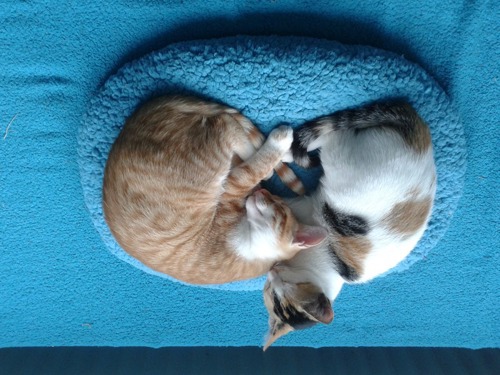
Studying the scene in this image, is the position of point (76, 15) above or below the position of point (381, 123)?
above

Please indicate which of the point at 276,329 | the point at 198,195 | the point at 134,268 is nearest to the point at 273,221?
the point at 198,195

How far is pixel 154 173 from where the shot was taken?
51.3 inches

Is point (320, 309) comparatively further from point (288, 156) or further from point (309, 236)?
point (288, 156)

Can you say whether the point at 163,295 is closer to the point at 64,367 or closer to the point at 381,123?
the point at 64,367

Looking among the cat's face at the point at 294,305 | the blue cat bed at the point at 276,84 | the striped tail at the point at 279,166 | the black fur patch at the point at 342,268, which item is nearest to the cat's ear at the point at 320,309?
the cat's face at the point at 294,305

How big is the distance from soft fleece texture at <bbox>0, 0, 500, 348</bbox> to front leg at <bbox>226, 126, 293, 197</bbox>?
33cm

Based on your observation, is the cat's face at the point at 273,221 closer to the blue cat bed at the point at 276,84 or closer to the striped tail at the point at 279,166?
the striped tail at the point at 279,166

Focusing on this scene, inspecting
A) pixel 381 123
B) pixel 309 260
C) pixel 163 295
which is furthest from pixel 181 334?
pixel 381 123

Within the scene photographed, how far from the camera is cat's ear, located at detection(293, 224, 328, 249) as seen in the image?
1.41 meters

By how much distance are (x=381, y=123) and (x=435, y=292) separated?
3.36 ft

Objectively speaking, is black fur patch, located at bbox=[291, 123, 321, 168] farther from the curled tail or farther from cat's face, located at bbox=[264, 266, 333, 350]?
cat's face, located at bbox=[264, 266, 333, 350]

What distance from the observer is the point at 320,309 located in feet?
4.70

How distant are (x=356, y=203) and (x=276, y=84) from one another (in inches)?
17.6

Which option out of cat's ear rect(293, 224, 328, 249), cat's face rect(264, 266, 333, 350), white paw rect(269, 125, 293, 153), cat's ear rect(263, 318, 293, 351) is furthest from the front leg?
cat's ear rect(263, 318, 293, 351)
